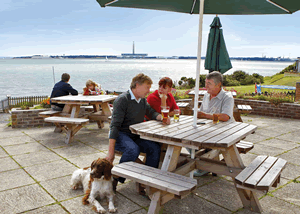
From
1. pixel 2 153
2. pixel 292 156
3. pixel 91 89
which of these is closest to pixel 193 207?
pixel 292 156

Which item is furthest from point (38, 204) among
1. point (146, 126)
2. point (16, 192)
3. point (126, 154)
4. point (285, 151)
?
point (285, 151)

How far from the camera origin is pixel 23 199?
2861 millimetres

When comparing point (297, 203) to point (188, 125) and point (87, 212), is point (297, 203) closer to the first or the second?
point (188, 125)

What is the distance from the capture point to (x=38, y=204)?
9.05 feet

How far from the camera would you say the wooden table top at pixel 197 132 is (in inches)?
94.0

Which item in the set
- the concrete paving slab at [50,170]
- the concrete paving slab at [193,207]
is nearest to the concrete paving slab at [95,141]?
the concrete paving slab at [50,170]

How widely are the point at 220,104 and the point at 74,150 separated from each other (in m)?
2.82

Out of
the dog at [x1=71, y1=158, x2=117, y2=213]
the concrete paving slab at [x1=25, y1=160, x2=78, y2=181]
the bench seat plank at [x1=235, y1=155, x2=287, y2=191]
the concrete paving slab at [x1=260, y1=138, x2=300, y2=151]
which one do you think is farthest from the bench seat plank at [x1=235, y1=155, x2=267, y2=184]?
the concrete paving slab at [x1=260, y1=138, x2=300, y2=151]

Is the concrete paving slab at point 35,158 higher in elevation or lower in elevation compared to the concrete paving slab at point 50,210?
lower

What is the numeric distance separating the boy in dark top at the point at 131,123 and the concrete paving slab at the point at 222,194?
2.33 ft

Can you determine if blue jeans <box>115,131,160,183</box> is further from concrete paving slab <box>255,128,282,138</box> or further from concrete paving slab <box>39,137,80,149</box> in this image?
concrete paving slab <box>255,128,282,138</box>

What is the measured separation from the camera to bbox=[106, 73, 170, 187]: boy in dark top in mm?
2939

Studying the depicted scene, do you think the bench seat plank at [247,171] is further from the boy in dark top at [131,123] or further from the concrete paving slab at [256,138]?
the concrete paving slab at [256,138]

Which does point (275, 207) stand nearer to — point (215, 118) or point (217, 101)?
point (215, 118)
